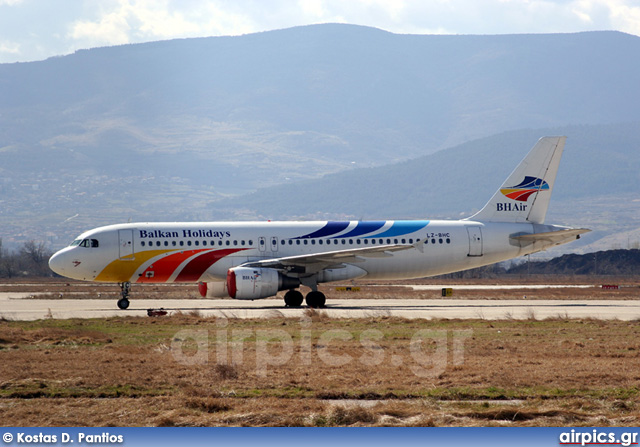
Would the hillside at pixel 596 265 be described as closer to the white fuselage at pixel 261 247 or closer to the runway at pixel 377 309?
the runway at pixel 377 309

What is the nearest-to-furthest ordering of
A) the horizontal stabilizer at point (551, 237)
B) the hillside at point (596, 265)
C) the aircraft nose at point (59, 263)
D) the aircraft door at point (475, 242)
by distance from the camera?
the aircraft nose at point (59, 263)
the aircraft door at point (475, 242)
the horizontal stabilizer at point (551, 237)
the hillside at point (596, 265)

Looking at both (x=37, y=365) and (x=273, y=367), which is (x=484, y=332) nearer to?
(x=273, y=367)

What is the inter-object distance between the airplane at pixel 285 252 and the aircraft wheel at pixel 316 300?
0.04m

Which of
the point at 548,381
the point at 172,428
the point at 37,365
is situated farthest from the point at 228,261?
the point at 172,428

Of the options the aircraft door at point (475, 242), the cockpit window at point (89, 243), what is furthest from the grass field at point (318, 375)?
the aircraft door at point (475, 242)

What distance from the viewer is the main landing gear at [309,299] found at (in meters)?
35.3

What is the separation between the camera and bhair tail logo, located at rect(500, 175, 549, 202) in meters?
40.1

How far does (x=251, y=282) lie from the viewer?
3362cm

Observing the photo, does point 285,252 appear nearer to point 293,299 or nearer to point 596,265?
point 293,299

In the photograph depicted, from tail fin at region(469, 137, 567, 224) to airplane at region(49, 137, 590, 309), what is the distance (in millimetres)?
267

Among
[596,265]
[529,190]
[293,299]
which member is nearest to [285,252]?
[293,299]

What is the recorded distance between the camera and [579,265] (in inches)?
4461

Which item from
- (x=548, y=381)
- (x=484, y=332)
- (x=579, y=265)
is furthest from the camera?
(x=579, y=265)

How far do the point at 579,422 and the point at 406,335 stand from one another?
10.7 metres
